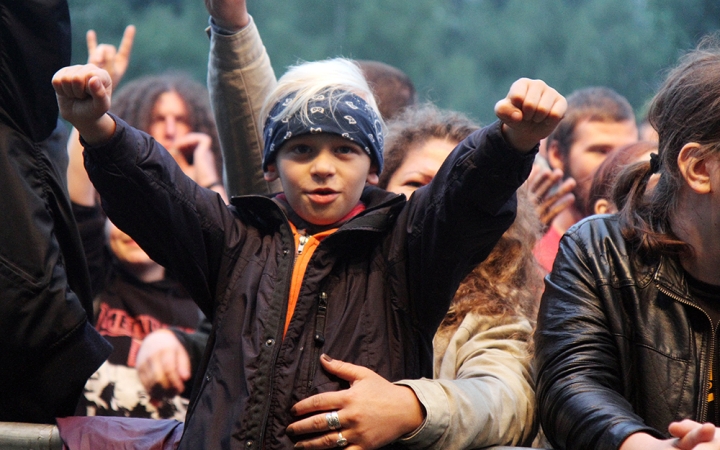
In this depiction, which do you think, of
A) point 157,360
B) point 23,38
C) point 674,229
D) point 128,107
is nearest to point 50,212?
point 23,38

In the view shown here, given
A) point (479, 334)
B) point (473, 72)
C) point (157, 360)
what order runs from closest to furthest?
point (479, 334)
point (157, 360)
point (473, 72)

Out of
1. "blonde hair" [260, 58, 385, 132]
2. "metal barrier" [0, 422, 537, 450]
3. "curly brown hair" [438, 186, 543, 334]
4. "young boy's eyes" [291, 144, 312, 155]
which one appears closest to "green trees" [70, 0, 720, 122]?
"curly brown hair" [438, 186, 543, 334]

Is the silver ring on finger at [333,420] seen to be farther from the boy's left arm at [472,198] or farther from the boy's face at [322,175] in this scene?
the boy's face at [322,175]

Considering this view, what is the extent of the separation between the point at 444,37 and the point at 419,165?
2676 mm

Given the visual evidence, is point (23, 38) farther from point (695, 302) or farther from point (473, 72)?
point (473, 72)

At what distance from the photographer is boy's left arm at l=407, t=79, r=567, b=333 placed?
5.53 feet

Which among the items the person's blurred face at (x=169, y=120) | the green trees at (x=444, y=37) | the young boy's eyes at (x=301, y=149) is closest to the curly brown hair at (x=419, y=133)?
the young boy's eyes at (x=301, y=149)

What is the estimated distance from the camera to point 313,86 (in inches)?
85.3

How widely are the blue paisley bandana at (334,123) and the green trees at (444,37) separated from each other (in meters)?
2.57

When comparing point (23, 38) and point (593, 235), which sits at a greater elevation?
point (23, 38)

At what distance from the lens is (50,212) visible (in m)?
2.15

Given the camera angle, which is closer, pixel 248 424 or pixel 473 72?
pixel 248 424

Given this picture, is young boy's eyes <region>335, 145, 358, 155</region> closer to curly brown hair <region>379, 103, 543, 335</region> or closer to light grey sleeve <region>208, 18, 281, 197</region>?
curly brown hair <region>379, 103, 543, 335</region>

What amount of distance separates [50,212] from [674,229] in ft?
5.05
